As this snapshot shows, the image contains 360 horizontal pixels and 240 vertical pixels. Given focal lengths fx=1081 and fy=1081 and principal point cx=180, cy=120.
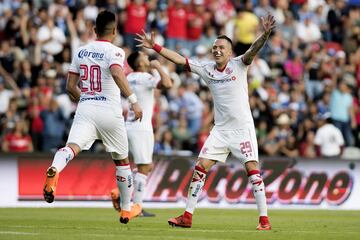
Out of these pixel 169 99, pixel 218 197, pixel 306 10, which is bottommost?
pixel 218 197

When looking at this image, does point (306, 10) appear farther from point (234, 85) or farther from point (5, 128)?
point (234, 85)

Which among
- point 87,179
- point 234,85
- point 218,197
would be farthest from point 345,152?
point 234,85

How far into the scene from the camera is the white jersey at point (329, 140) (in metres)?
26.6

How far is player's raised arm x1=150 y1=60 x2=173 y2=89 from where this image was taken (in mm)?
17875

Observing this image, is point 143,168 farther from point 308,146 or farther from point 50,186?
point 308,146

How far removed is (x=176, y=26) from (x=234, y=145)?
14768 millimetres

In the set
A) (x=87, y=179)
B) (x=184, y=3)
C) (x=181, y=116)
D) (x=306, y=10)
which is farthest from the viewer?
(x=306, y=10)

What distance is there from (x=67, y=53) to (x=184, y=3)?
4.36m

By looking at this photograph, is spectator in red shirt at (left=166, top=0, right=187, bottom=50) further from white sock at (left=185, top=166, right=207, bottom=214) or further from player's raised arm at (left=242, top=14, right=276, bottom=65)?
player's raised arm at (left=242, top=14, right=276, bottom=65)

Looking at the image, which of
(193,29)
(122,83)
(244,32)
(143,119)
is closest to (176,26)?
(193,29)

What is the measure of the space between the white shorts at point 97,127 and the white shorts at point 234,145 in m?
1.33

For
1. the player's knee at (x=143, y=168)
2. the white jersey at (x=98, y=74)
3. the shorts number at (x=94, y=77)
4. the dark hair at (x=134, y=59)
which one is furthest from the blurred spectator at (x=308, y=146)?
the shorts number at (x=94, y=77)

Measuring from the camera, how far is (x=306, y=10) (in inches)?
1270

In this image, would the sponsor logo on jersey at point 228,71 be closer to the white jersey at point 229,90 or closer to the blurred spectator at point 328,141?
the white jersey at point 229,90
